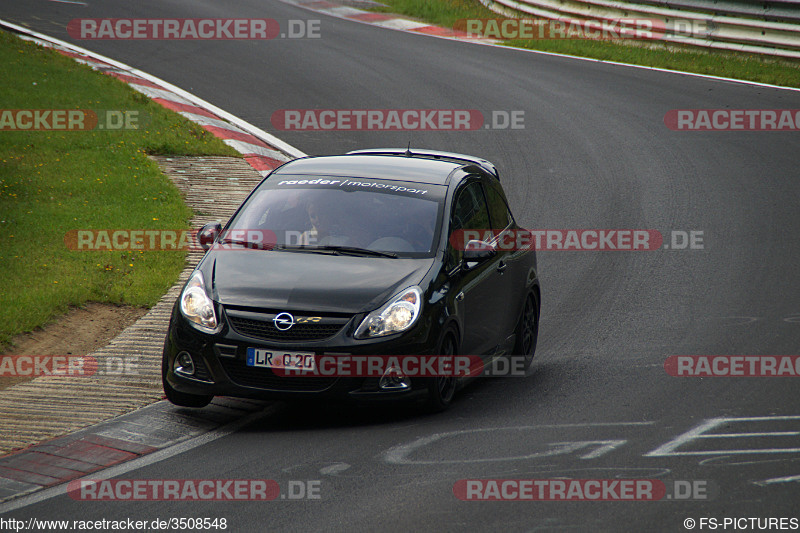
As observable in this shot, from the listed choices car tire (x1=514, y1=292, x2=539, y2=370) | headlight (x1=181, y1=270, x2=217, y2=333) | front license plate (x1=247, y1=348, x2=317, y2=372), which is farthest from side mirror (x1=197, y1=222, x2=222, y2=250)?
car tire (x1=514, y1=292, x2=539, y2=370)

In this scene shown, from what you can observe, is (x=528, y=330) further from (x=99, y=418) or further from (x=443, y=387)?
(x=99, y=418)

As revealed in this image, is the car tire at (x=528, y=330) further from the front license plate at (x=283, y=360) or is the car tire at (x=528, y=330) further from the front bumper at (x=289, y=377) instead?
the front license plate at (x=283, y=360)

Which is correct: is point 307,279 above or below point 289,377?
above

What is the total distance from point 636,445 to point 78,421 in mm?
A: 3884

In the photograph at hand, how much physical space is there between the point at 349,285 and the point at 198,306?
1081mm

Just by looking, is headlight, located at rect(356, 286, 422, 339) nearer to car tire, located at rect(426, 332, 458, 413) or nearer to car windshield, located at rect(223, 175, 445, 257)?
car tire, located at rect(426, 332, 458, 413)

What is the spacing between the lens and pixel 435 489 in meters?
5.92

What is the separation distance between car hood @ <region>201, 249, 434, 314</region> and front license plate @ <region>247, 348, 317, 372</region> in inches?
11.9

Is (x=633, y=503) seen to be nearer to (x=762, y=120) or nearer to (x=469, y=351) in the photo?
(x=469, y=351)

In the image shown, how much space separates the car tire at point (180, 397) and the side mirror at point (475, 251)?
7.14 feet

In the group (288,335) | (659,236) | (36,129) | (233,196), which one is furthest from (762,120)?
(288,335)

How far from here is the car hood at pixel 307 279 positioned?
695 centimetres

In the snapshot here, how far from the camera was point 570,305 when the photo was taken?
10.5 m

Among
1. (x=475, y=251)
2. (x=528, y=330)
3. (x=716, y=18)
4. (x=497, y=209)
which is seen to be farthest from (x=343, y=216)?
(x=716, y=18)
